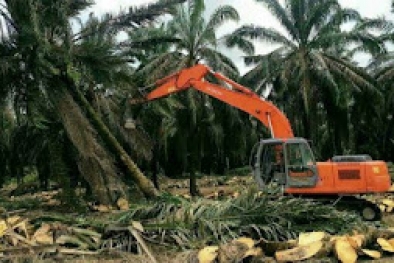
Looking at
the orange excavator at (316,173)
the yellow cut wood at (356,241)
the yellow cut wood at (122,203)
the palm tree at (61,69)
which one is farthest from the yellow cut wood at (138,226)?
the yellow cut wood at (122,203)

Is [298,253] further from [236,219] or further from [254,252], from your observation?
[236,219]

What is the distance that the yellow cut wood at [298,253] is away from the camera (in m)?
6.72

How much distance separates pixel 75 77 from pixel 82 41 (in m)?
2.51

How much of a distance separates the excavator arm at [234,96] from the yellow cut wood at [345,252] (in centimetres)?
508

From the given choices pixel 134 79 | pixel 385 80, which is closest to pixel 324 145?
pixel 385 80

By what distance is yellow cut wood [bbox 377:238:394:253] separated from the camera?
7.25m

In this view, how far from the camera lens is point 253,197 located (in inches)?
358

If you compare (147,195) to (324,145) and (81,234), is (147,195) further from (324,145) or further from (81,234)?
(324,145)

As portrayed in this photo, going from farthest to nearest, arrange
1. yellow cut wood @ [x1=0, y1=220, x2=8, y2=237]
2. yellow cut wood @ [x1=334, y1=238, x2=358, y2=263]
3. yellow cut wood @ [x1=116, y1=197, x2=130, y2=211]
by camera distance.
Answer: yellow cut wood @ [x1=116, y1=197, x2=130, y2=211], yellow cut wood @ [x1=0, y1=220, x2=8, y2=237], yellow cut wood @ [x1=334, y1=238, x2=358, y2=263]

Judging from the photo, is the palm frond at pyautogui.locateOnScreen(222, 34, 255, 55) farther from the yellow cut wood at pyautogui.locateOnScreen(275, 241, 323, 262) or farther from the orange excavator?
the yellow cut wood at pyautogui.locateOnScreen(275, 241, 323, 262)

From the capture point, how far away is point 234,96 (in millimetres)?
12906

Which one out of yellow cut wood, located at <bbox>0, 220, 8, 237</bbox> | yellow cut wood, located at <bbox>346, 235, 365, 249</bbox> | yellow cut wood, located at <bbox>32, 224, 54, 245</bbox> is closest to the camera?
yellow cut wood, located at <bbox>346, 235, 365, 249</bbox>

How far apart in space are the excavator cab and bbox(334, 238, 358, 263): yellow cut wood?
4.01 metres

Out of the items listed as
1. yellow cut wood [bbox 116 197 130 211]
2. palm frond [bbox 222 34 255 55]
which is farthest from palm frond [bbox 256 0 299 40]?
yellow cut wood [bbox 116 197 130 211]
